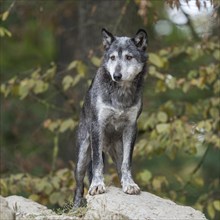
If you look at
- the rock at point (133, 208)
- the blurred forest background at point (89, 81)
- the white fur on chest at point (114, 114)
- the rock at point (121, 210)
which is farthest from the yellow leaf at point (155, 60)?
the rock at point (133, 208)

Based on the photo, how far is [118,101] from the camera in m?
9.27

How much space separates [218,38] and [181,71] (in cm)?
85

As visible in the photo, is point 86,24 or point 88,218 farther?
point 86,24

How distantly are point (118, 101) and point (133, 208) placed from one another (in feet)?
4.78

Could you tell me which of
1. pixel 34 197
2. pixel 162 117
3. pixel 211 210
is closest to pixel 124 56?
pixel 162 117

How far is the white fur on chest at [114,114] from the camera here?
924 cm

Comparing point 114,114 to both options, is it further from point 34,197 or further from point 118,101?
point 34,197

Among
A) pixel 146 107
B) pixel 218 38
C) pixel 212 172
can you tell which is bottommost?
pixel 212 172

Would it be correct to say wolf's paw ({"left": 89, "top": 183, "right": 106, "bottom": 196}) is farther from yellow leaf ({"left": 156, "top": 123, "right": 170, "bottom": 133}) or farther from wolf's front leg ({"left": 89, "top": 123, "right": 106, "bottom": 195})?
yellow leaf ({"left": 156, "top": 123, "right": 170, "bottom": 133})

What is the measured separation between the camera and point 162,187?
13.9 meters

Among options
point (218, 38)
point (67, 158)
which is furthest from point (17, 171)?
point (218, 38)

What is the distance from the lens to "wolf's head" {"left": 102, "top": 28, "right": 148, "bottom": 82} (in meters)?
9.16

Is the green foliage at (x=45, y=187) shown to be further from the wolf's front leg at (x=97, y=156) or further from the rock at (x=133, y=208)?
the rock at (x=133, y=208)

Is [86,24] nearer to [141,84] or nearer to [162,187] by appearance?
[162,187]
